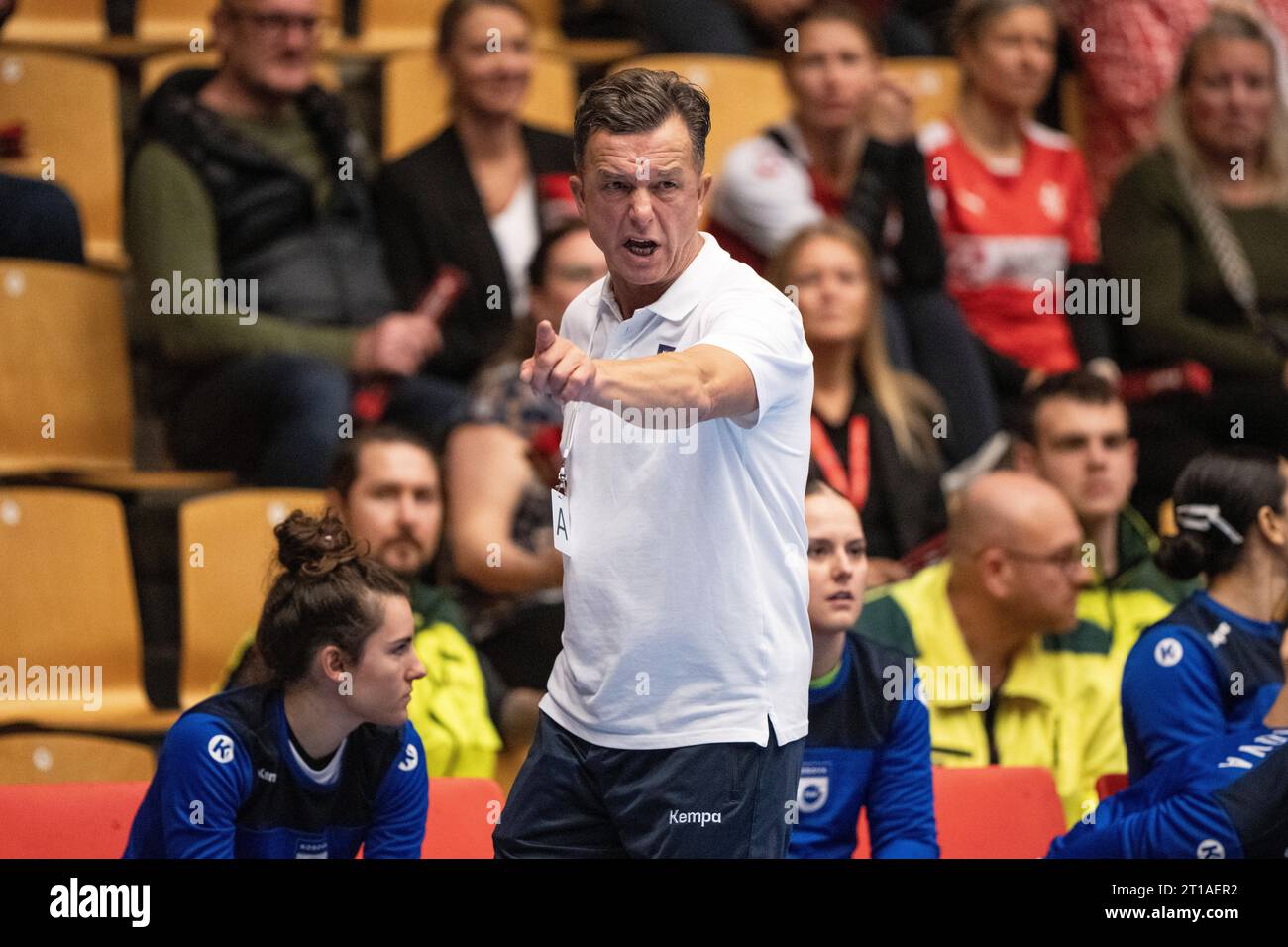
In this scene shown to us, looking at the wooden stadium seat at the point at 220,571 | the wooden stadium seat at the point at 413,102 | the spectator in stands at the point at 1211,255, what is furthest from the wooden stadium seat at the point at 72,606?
the spectator in stands at the point at 1211,255

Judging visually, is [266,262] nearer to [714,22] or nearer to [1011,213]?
[714,22]

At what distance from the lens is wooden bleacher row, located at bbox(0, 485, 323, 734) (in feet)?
14.1

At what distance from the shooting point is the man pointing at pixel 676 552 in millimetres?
Answer: 2402

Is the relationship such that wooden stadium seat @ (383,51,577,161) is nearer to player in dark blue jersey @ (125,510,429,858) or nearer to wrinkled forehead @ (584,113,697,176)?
player in dark blue jersey @ (125,510,429,858)

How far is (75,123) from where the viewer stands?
5125 mm

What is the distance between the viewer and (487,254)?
4832 millimetres

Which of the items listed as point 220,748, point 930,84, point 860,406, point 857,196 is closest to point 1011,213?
point 857,196

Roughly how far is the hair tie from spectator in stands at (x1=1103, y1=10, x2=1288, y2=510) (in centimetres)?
144

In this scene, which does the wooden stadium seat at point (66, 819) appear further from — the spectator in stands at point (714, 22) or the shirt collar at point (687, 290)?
Answer: the spectator in stands at point (714, 22)

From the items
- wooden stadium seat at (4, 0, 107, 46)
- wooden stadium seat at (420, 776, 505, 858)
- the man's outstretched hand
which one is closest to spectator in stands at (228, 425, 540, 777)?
wooden stadium seat at (420, 776, 505, 858)
